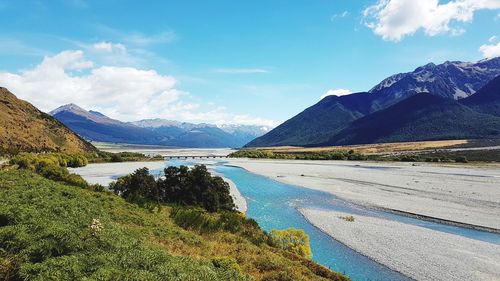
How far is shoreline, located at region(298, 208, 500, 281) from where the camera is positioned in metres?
24.3

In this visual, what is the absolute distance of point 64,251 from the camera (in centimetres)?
1304

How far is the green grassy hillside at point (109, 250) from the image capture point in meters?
11.2

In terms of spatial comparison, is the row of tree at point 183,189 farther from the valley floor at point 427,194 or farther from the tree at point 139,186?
the valley floor at point 427,194

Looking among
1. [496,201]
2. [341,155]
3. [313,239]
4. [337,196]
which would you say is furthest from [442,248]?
[341,155]

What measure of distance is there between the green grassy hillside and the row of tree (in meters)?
14.8

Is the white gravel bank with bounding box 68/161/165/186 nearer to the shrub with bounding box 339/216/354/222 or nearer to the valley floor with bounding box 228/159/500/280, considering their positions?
the valley floor with bounding box 228/159/500/280

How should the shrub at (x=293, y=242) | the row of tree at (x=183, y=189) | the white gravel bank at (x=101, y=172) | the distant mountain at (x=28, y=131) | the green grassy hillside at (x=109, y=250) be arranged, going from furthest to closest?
the distant mountain at (x=28, y=131) → the white gravel bank at (x=101, y=172) → the row of tree at (x=183, y=189) → the shrub at (x=293, y=242) → the green grassy hillside at (x=109, y=250)

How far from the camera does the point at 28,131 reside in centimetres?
12650

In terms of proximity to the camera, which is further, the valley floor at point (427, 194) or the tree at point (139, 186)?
the valley floor at point (427, 194)

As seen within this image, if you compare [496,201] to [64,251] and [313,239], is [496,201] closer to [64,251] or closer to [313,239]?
[313,239]

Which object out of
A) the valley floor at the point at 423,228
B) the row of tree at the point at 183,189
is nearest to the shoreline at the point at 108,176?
the row of tree at the point at 183,189

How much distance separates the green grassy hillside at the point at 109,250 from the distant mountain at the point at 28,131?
93.9 m

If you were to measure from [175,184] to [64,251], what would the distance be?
1202 inches

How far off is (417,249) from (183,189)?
2548 cm
